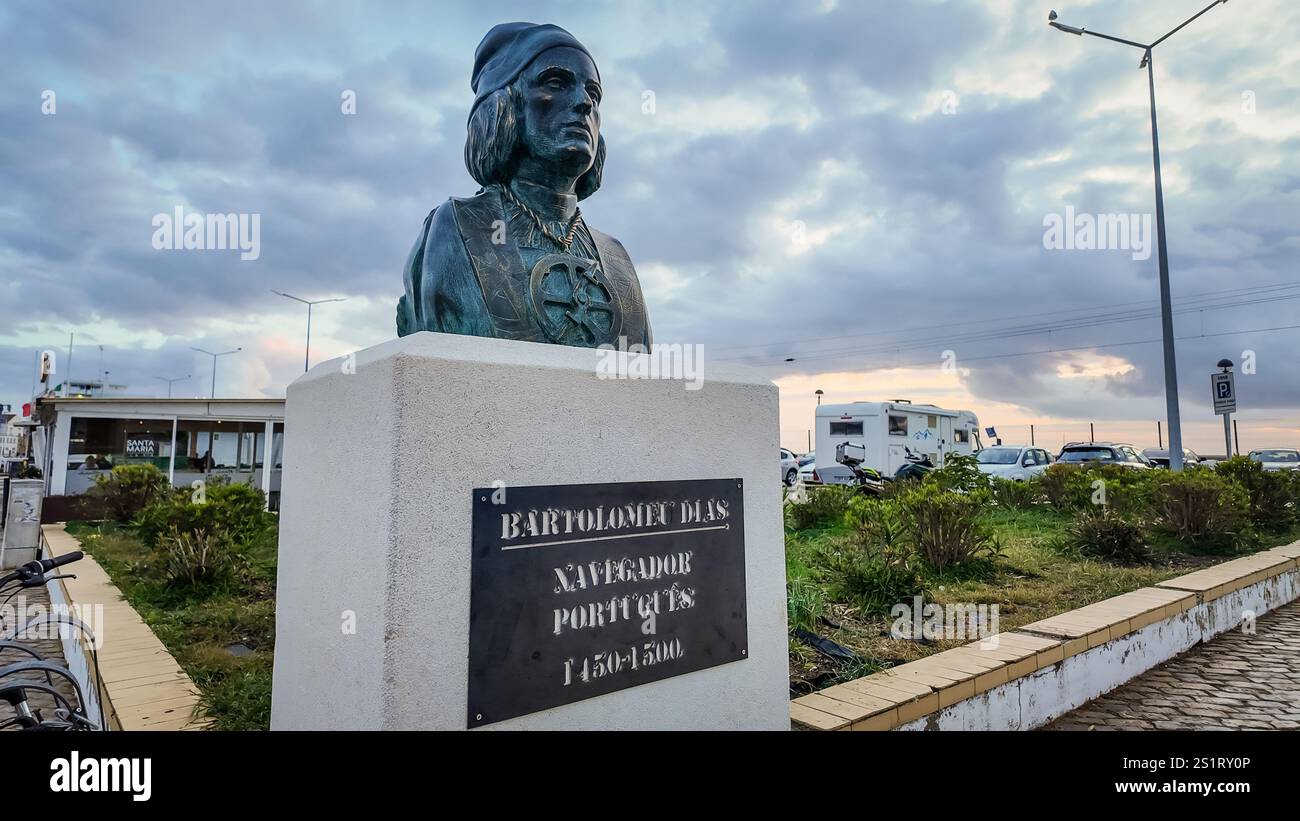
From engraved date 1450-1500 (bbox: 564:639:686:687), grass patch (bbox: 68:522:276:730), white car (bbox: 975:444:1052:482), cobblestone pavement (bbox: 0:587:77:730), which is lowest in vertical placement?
cobblestone pavement (bbox: 0:587:77:730)

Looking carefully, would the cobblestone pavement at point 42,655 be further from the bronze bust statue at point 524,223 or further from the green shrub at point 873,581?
the green shrub at point 873,581

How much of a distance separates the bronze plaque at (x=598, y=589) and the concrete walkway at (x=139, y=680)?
1.53m

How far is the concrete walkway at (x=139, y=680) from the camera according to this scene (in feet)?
9.19

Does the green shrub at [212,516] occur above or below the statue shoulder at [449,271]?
below

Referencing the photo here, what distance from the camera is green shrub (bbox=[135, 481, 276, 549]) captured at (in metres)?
6.83

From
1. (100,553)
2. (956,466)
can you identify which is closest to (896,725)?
(956,466)

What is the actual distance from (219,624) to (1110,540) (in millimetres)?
7548

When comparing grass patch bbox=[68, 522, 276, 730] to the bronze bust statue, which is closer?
the bronze bust statue

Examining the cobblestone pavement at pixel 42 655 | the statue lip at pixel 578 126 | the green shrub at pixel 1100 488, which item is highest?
the statue lip at pixel 578 126

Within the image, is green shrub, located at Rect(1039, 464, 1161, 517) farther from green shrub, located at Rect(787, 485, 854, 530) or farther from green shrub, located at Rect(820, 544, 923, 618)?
green shrub, located at Rect(820, 544, 923, 618)

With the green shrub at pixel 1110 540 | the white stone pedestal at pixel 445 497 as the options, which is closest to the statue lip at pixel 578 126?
the white stone pedestal at pixel 445 497

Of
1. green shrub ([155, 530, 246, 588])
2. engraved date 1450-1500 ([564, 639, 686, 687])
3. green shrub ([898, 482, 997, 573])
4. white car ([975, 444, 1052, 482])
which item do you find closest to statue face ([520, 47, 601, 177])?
engraved date 1450-1500 ([564, 639, 686, 687])

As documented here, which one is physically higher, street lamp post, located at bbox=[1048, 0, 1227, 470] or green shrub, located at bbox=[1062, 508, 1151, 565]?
street lamp post, located at bbox=[1048, 0, 1227, 470]

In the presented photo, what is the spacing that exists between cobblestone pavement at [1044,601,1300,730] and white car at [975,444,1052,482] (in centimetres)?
1264
